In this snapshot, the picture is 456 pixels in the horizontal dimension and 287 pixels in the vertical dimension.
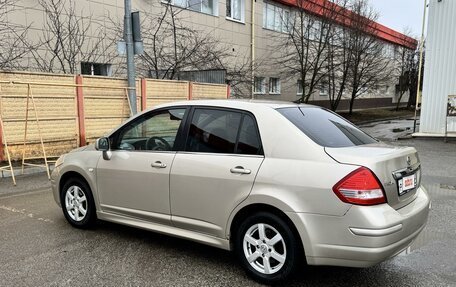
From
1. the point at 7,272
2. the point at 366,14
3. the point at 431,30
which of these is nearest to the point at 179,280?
the point at 7,272

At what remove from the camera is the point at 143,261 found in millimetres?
4145

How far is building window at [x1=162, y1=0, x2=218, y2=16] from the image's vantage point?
19236mm

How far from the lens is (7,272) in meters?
3.88

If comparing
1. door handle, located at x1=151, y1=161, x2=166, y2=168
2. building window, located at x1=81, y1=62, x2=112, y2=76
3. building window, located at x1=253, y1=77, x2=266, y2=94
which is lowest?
door handle, located at x1=151, y1=161, x2=166, y2=168

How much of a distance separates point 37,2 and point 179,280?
1277 centimetres

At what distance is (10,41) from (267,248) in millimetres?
12296

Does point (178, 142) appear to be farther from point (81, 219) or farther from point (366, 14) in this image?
point (366, 14)

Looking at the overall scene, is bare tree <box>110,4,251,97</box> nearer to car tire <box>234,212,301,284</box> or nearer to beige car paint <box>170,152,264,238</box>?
beige car paint <box>170,152,264,238</box>

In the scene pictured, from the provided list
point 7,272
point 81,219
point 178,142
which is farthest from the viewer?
point 81,219

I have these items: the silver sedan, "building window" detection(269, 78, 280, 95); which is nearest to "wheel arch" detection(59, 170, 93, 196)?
the silver sedan

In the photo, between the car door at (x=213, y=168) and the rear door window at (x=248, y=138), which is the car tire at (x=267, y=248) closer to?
the car door at (x=213, y=168)

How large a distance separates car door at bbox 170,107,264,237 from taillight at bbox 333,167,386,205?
75 cm

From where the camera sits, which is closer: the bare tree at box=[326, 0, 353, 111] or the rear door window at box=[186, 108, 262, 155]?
the rear door window at box=[186, 108, 262, 155]

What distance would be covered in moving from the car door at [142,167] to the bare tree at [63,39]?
10.1 metres
